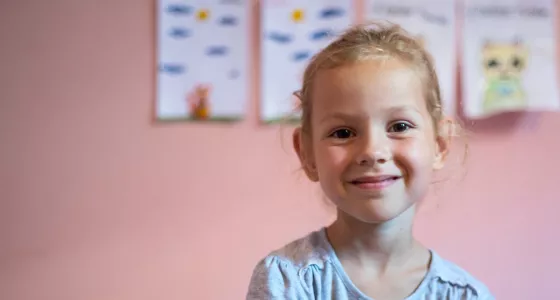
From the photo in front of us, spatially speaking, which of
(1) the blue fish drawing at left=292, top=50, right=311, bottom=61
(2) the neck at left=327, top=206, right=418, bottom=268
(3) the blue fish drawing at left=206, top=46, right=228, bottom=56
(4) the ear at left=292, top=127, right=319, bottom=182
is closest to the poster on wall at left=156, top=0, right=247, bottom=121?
(3) the blue fish drawing at left=206, top=46, right=228, bottom=56

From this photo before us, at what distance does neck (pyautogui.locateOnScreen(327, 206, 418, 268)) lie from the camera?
842 mm

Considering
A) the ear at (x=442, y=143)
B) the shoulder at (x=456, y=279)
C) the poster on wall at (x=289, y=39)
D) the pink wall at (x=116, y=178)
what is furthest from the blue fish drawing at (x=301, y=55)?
the shoulder at (x=456, y=279)

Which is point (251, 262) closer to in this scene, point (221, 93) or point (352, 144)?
point (221, 93)

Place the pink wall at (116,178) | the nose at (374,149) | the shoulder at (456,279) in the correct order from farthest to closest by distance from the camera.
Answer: the pink wall at (116,178)
the shoulder at (456,279)
the nose at (374,149)

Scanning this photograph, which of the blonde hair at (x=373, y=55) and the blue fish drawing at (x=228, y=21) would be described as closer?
the blonde hair at (x=373, y=55)

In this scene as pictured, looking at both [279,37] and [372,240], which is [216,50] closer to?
[279,37]

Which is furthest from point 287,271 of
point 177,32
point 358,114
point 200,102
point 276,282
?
point 177,32

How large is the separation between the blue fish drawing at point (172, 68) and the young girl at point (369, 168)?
51 cm

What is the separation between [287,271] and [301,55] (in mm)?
676

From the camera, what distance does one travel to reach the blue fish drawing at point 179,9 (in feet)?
4.29

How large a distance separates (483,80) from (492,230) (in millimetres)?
377

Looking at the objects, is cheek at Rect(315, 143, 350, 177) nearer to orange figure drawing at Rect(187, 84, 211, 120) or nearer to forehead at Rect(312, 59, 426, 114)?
forehead at Rect(312, 59, 426, 114)

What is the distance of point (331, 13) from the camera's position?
4.43 feet

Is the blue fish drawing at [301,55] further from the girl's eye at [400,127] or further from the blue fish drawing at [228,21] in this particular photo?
the girl's eye at [400,127]
